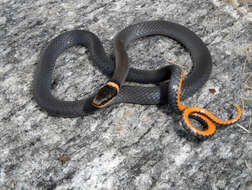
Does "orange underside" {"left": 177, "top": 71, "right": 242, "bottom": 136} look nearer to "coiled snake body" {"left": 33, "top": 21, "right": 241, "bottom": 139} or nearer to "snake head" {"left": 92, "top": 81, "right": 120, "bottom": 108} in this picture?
"coiled snake body" {"left": 33, "top": 21, "right": 241, "bottom": 139}

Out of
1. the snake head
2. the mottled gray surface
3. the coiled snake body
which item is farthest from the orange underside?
the snake head

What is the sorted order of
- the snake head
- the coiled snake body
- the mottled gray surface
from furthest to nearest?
the coiled snake body < the snake head < the mottled gray surface

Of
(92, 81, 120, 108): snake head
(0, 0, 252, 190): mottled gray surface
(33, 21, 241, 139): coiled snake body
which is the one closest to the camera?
(0, 0, 252, 190): mottled gray surface

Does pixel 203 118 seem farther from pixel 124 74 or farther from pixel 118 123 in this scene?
pixel 124 74

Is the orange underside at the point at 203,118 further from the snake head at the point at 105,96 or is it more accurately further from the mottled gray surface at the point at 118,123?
the snake head at the point at 105,96

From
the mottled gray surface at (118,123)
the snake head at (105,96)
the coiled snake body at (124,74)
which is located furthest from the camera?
the coiled snake body at (124,74)

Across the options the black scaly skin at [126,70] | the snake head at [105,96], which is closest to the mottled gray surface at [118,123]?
the black scaly skin at [126,70]

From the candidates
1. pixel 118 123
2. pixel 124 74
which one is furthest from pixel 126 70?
pixel 118 123

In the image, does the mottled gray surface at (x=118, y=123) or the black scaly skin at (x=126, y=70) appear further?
the black scaly skin at (x=126, y=70)
